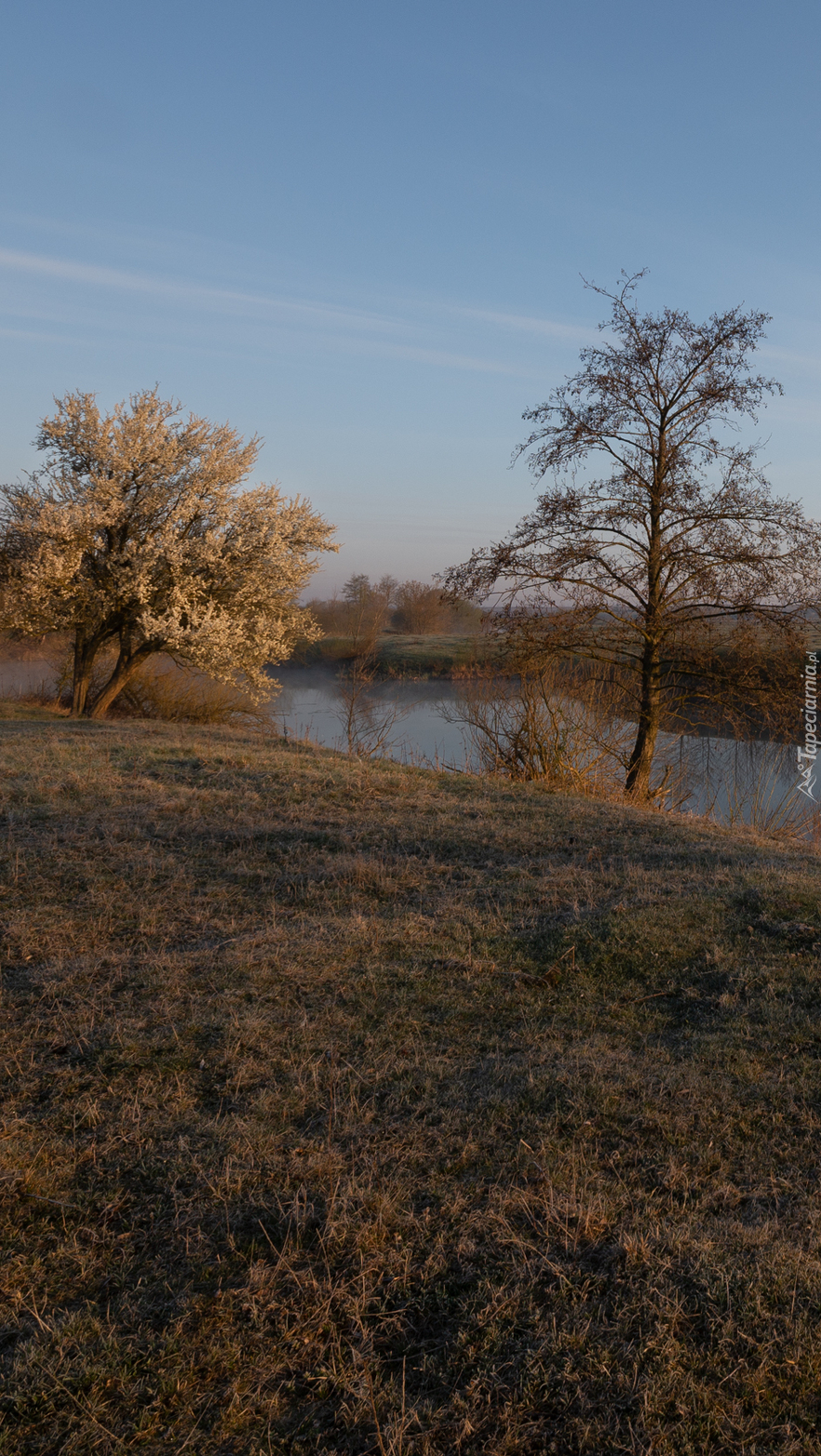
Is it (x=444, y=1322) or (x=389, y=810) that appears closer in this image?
(x=444, y=1322)

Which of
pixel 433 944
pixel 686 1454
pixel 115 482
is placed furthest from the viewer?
pixel 115 482

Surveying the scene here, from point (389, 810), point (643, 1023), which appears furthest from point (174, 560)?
point (643, 1023)

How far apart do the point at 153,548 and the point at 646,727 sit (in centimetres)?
1144

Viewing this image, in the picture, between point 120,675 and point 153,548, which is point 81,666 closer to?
point 120,675

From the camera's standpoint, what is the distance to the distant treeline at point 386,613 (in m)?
28.5

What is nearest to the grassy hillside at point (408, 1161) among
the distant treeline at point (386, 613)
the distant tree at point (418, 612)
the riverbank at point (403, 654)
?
the distant treeline at point (386, 613)

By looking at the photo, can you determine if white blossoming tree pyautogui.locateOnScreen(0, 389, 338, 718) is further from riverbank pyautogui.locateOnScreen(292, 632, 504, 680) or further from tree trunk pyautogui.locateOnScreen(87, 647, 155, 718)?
riverbank pyautogui.locateOnScreen(292, 632, 504, 680)

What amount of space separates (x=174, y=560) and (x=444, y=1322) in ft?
57.3

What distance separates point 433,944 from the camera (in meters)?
5.13

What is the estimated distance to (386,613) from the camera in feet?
120

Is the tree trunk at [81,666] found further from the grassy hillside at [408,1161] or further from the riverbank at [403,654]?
the grassy hillside at [408,1161]

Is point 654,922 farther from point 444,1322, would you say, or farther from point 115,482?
point 115,482

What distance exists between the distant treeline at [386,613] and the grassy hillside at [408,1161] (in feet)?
64.2

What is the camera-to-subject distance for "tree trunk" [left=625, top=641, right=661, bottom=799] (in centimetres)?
1320
